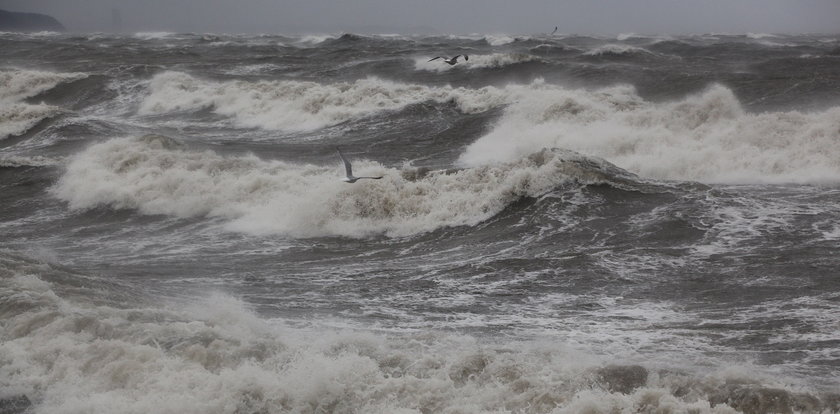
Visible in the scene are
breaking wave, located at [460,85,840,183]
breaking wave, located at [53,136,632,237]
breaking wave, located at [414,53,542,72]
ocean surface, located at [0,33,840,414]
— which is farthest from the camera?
breaking wave, located at [414,53,542,72]

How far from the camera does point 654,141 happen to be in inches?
663

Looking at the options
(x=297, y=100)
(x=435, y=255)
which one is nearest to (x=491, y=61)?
(x=297, y=100)

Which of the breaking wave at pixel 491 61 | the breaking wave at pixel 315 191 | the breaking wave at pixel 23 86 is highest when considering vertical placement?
the breaking wave at pixel 491 61

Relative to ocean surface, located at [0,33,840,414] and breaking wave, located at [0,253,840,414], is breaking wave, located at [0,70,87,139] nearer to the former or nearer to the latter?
ocean surface, located at [0,33,840,414]

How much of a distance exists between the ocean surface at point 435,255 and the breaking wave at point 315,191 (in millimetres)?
57

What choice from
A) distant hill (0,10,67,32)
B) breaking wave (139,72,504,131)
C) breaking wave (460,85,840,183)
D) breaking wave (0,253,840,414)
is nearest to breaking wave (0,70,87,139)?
breaking wave (139,72,504,131)

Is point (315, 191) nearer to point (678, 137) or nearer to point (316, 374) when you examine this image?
point (316, 374)

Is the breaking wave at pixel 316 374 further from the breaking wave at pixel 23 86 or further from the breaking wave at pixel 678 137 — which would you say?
the breaking wave at pixel 23 86

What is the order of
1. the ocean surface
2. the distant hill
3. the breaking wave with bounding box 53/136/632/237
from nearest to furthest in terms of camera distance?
the ocean surface
the breaking wave with bounding box 53/136/632/237
the distant hill

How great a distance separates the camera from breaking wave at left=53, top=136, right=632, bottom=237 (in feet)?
40.0

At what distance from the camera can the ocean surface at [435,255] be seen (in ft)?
18.7

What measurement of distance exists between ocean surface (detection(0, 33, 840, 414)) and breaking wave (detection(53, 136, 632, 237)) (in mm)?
57

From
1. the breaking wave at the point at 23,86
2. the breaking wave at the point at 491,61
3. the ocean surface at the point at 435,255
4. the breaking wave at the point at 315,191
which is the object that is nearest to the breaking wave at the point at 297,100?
the ocean surface at the point at 435,255

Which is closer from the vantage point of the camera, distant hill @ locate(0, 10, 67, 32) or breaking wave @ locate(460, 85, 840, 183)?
breaking wave @ locate(460, 85, 840, 183)
